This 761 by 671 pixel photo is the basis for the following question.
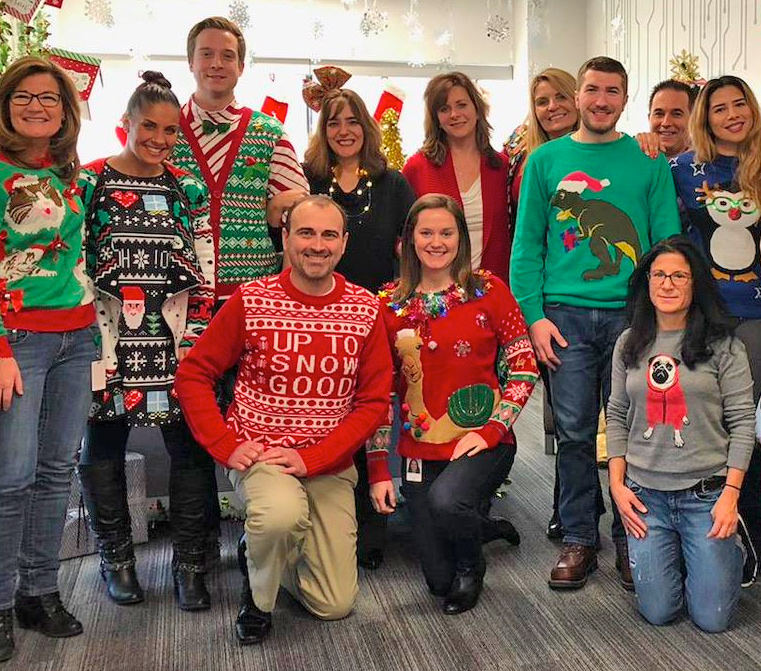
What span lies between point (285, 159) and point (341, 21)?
4478 millimetres

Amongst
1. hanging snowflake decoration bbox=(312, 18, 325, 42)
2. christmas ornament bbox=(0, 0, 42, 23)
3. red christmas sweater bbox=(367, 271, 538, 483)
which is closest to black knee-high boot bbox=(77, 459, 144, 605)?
red christmas sweater bbox=(367, 271, 538, 483)

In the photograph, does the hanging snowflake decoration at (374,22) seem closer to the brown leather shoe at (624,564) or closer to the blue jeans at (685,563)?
the brown leather shoe at (624,564)

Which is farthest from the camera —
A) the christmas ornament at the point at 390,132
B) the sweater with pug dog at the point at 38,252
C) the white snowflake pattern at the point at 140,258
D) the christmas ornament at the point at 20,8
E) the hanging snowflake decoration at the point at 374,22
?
the hanging snowflake decoration at the point at 374,22

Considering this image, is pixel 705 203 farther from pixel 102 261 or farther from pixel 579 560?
pixel 102 261

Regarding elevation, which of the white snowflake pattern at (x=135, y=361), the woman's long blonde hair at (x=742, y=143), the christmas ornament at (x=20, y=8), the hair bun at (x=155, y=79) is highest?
the christmas ornament at (x=20, y=8)

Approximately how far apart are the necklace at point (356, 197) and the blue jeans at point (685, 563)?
1.20 metres

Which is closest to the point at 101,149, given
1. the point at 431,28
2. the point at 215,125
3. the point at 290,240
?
the point at 431,28

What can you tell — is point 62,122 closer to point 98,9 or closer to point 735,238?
point 735,238

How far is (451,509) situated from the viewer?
2271mm

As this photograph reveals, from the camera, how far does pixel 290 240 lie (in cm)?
221

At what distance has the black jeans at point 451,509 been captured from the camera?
2283 mm

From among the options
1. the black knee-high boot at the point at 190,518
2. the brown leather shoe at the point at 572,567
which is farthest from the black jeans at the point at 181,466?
the brown leather shoe at the point at 572,567

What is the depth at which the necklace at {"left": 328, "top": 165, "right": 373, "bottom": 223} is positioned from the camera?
268 cm

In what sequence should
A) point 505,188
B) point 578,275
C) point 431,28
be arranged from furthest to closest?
point 431,28 → point 505,188 → point 578,275
